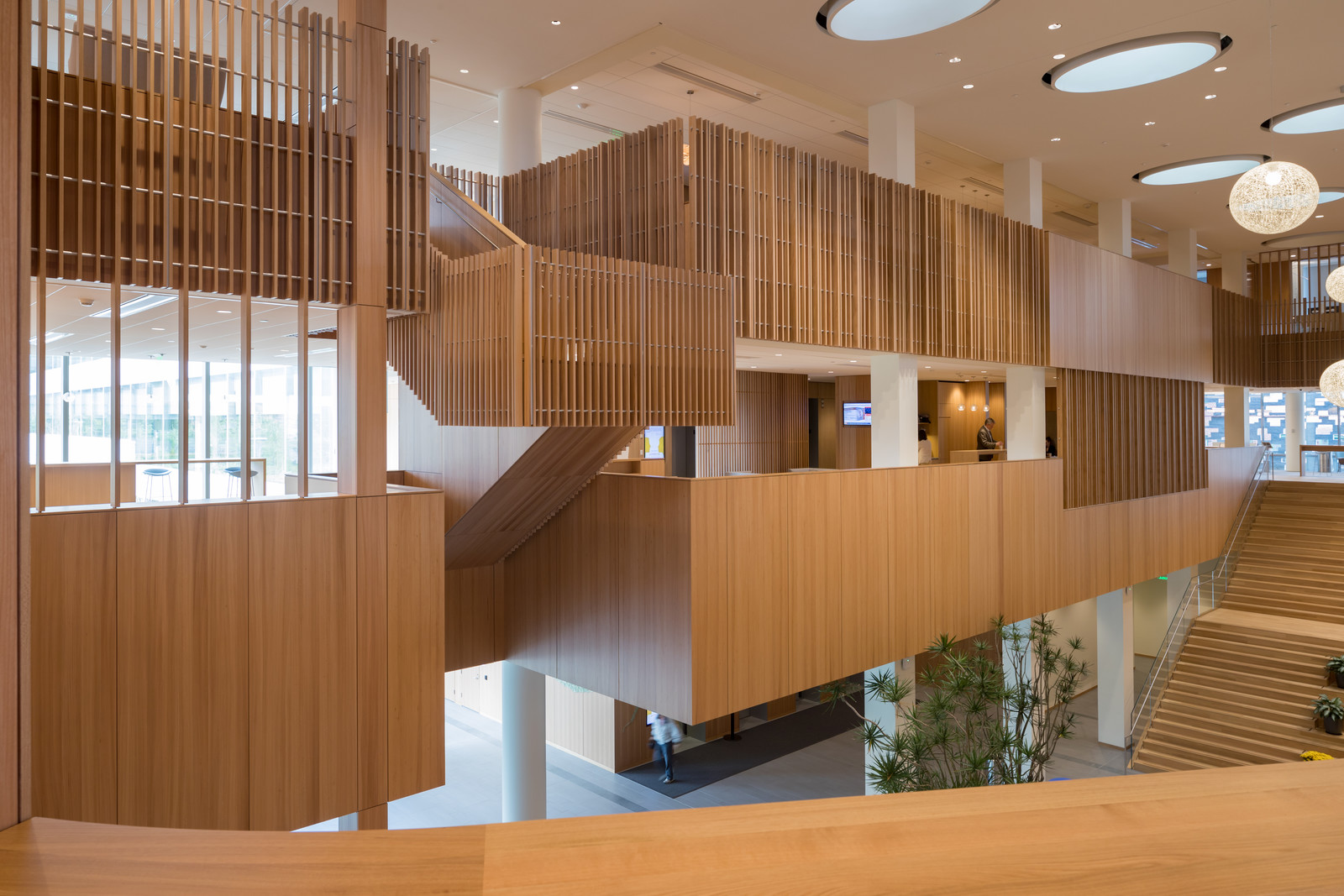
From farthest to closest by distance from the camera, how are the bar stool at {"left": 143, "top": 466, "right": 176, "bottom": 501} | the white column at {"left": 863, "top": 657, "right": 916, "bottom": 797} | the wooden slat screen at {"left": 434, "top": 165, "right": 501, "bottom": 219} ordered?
the bar stool at {"left": 143, "top": 466, "right": 176, "bottom": 501} < the white column at {"left": 863, "top": 657, "right": 916, "bottom": 797} < the wooden slat screen at {"left": 434, "top": 165, "right": 501, "bottom": 219}

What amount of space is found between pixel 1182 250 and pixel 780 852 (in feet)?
68.4

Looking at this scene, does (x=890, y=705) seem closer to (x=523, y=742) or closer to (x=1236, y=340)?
(x=523, y=742)

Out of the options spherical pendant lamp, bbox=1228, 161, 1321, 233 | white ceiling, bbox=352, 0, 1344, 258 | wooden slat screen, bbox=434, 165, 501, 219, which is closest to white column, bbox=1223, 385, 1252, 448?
white ceiling, bbox=352, 0, 1344, 258

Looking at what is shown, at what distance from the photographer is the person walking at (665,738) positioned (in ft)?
45.4

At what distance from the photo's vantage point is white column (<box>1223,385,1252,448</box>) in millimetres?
19953

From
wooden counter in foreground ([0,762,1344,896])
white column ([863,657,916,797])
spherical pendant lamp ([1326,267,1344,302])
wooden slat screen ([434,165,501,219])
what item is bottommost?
white column ([863,657,916,797])

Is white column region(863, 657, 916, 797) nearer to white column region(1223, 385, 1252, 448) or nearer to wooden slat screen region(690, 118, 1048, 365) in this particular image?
wooden slat screen region(690, 118, 1048, 365)

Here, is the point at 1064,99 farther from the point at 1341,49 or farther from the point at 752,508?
the point at 752,508

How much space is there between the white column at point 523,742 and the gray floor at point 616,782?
214cm

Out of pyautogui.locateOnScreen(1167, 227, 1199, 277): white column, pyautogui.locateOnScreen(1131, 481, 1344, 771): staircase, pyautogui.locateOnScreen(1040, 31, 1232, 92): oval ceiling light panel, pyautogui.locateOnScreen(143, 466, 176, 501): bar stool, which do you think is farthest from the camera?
pyautogui.locateOnScreen(1167, 227, 1199, 277): white column

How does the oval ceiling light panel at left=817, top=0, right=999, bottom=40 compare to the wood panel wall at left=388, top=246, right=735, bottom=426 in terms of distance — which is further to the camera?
the oval ceiling light panel at left=817, top=0, right=999, bottom=40

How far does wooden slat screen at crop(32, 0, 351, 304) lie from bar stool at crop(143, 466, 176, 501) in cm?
805

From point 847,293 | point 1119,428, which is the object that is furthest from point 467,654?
point 1119,428

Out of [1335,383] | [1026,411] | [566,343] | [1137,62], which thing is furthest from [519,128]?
[1335,383]
